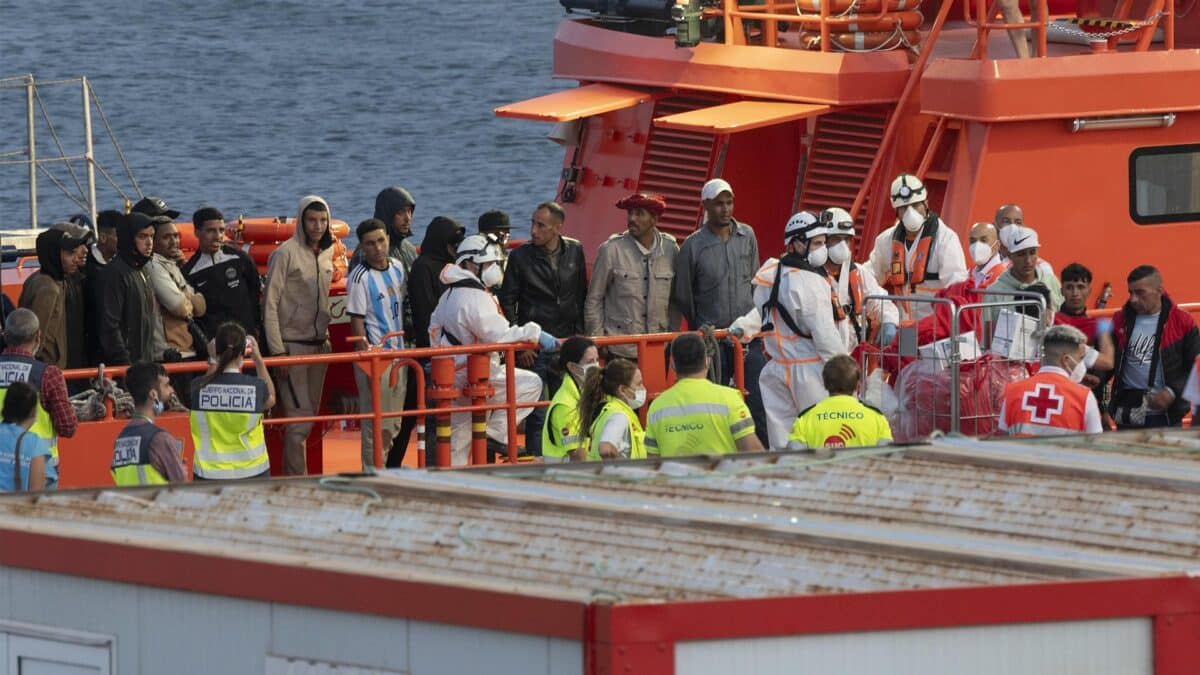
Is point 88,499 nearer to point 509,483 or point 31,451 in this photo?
point 509,483

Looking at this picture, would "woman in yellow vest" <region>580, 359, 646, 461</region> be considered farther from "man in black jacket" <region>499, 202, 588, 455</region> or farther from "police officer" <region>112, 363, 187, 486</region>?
"man in black jacket" <region>499, 202, 588, 455</region>

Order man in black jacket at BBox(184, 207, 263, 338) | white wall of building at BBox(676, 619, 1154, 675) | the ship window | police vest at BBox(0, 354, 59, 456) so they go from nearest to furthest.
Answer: white wall of building at BBox(676, 619, 1154, 675), police vest at BBox(0, 354, 59, 456), man in black jacket at BBox(184, 207, 263, 338), the ship window

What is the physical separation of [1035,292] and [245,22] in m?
65.6

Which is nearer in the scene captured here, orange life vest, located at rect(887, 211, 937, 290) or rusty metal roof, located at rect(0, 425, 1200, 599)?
rusty metal roof, located at rect(0, 425, 1200, 599)

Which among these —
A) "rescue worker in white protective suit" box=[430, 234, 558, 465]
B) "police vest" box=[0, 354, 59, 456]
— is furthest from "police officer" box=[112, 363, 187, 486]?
"rescue worker in white protective suit" box=[430, 234, 558, 465]

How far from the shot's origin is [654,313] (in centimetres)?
1512

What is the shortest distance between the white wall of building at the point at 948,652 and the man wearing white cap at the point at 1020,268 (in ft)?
18.5

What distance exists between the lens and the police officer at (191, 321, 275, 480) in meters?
12.4

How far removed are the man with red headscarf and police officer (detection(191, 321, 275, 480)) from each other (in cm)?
295

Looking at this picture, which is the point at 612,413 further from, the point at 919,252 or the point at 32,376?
the point at 919,252

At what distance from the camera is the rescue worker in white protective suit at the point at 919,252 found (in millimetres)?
14641

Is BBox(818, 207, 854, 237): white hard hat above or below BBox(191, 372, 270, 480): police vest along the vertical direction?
above

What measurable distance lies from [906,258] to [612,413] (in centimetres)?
356

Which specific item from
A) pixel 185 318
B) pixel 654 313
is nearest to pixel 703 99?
pixel 654 313
